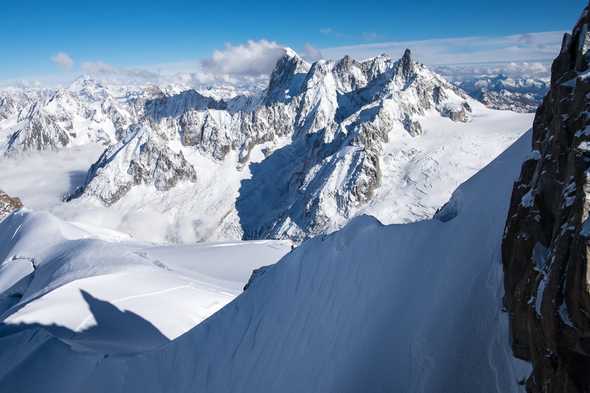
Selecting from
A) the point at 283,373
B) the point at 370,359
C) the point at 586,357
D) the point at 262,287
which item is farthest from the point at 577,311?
the point at 262,287

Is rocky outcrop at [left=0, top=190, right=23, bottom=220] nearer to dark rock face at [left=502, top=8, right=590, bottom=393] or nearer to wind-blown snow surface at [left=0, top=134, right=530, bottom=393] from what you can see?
wind-blown snow surface at [left=0, top=134, right=530, bottom=393]

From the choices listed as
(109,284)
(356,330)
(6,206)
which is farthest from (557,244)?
(6,206)

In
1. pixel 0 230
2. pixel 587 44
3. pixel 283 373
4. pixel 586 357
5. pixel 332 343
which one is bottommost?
pixel 0 230

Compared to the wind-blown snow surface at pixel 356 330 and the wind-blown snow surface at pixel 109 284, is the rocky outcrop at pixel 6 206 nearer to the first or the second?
the wind-blown snow surface at pixel 109 284

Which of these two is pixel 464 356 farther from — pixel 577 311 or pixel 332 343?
pixel 577 311

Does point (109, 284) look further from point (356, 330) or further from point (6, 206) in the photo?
point (6, 206)

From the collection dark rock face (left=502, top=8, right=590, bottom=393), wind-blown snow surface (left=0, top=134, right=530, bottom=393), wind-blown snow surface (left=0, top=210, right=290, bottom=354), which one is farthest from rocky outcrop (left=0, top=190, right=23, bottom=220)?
dark rock face (left=502, top=8, right=590, bottom=393)
